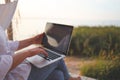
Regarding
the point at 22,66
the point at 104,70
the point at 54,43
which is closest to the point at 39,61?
the point at 22,66

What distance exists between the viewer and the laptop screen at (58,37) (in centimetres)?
172

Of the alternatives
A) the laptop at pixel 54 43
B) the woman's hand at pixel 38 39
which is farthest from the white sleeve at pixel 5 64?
the woman's hand at pixel 38 39

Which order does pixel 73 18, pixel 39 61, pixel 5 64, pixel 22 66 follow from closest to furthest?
Result: pixel 5 64, pixel 22 66, pixel 39 61, pixel 73 18

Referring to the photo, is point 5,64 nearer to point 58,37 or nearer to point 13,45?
point 13,45

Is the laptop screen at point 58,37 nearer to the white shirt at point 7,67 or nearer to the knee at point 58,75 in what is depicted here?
the knee at point 58,75

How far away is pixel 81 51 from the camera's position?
4.18 meters

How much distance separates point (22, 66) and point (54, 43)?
0.44 metres

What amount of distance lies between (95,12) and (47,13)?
2.26ft

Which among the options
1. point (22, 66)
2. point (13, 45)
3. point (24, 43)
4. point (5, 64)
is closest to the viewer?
point (5, 64)

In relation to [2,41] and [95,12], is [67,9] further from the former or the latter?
[2,41]

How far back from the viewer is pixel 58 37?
1.83 meters

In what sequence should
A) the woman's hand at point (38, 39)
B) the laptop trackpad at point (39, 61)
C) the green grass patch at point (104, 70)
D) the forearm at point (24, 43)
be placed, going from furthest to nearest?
the green grass patch at point (104, 70), the woman's hand at point (38, 39), the forearm at point (24, 43), the laptop trackpad at point (39, 61)

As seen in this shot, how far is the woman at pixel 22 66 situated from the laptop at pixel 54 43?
0.13ft

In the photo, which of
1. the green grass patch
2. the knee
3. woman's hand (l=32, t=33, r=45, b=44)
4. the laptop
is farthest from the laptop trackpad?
the green grass patch
